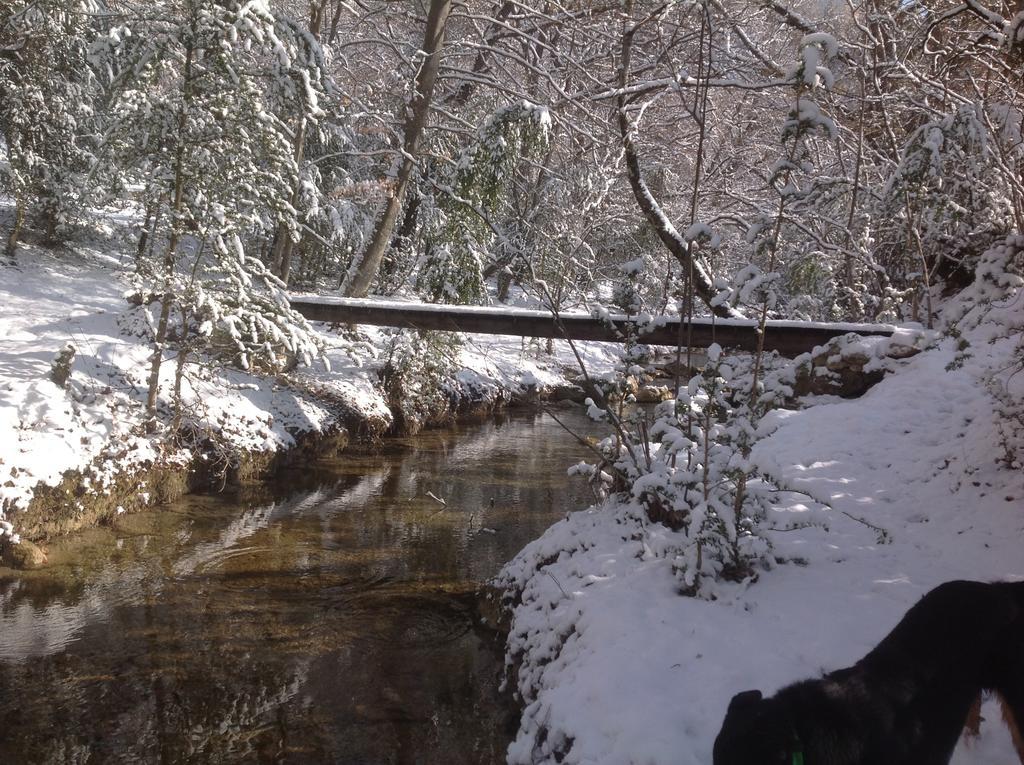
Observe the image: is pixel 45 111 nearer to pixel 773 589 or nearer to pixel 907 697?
pixel 773 589

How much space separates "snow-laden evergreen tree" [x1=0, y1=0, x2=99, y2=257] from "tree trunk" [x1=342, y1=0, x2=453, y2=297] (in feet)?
15.7

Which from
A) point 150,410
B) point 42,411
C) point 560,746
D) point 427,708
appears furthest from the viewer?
point 150,410

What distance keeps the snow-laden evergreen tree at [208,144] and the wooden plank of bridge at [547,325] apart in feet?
4.01

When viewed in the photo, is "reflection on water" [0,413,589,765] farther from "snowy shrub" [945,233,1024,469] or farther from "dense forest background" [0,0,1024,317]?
"snowy shrub" [945,233,1024,469]

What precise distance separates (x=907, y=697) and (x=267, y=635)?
14.1ft

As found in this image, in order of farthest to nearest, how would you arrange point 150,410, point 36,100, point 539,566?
point 36,100 < point 150,410 < point 539,566

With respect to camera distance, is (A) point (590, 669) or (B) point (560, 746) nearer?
(B) point (560, 746)

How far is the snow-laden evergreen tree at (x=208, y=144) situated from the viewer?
7551 millimetres

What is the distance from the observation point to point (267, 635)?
5.25 meters

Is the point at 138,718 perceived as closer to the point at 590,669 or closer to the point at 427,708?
the point at 427,708

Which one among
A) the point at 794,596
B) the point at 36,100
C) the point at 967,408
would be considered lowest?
the point at 794,596

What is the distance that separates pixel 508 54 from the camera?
33.7 feet

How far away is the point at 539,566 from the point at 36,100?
11.3 metres

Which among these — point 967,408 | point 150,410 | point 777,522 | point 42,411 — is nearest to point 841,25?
point 967,408
